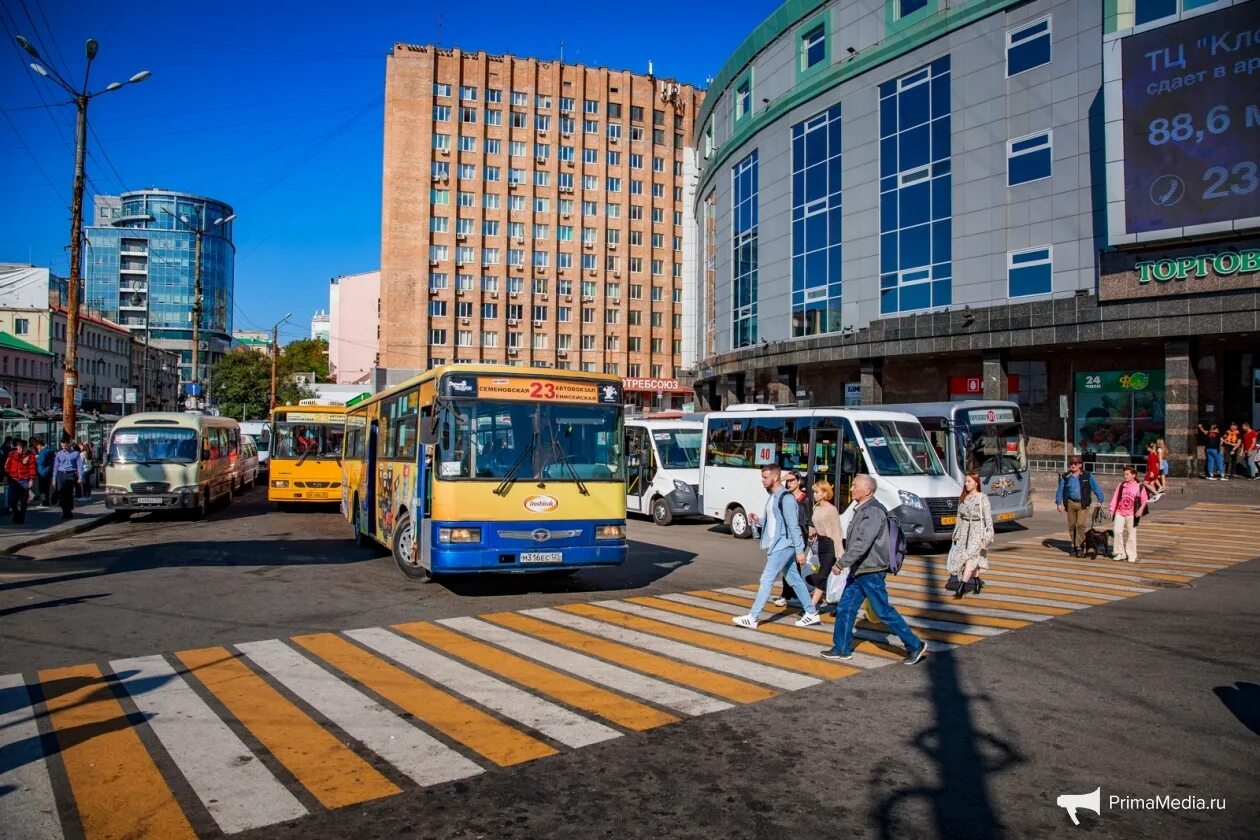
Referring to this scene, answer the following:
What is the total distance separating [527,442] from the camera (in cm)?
1141

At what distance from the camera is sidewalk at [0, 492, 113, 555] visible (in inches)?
667

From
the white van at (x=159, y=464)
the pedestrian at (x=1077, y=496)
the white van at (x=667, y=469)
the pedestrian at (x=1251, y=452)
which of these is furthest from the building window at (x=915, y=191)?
the white van at (x=159, y=464)

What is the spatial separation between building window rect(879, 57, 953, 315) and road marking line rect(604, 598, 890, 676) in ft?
89.4

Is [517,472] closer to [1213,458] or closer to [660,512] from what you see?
[660,512]

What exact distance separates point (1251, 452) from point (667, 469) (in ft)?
60.5

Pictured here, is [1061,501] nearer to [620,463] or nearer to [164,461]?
[620,463]

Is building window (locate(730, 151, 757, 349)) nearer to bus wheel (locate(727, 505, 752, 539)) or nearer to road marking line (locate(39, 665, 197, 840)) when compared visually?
bus wheel (locate(727, 505, 752, 539))

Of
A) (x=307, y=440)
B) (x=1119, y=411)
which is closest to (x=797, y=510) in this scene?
(x=307, y=440)

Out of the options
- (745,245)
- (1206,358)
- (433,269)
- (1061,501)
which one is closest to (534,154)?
(433,269)

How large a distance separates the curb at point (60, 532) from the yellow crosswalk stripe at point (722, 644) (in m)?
11.6

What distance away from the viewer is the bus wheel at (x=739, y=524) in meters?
20.5

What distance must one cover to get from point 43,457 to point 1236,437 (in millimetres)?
35097

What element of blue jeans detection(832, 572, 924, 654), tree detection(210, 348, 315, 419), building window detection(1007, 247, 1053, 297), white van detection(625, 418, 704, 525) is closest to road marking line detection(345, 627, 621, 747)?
blue jeans detection(832, 572, 924, 654)

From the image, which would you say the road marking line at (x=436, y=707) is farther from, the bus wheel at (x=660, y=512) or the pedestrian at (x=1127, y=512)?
the bus wheel at (x=660, y=512)
